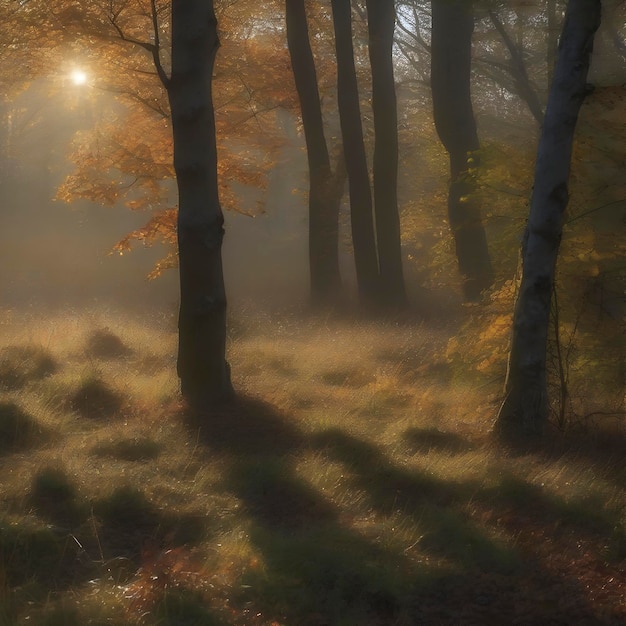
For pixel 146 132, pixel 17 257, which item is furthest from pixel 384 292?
pixel 17 257

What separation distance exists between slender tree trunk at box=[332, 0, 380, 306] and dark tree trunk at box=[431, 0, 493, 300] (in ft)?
6.68

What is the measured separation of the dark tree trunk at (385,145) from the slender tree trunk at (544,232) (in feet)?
36.9

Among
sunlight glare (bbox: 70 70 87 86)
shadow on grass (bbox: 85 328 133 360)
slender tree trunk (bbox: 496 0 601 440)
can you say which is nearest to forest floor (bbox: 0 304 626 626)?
slender tree trunk (bbox: 496 0 601 440)

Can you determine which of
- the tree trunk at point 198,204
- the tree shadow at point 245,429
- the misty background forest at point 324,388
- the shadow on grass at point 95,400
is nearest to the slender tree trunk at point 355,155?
the misty background forest at point 324,388

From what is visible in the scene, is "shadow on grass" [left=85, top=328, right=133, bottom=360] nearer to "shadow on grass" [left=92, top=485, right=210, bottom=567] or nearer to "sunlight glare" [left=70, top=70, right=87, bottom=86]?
"sunlight glare" [left=70, top=70, right=87, bottom=86]

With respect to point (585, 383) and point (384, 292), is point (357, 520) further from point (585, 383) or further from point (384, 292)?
point (384, 292)

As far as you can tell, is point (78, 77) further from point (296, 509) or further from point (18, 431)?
point (296, 509)

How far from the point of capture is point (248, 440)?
8945mm

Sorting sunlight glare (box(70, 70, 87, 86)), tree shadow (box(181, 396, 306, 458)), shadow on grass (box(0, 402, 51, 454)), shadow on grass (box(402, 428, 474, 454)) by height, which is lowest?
shadow on grass (box(402, 428, 474, 454))

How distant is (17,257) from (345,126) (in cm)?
2624

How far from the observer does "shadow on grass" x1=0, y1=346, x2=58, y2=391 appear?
1088 centimetres

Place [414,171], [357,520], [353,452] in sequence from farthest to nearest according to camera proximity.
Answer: [414,171] → [353,452] → [357,520]

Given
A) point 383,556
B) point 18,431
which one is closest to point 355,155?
point 18,431

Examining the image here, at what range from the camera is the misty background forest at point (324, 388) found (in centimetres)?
548
